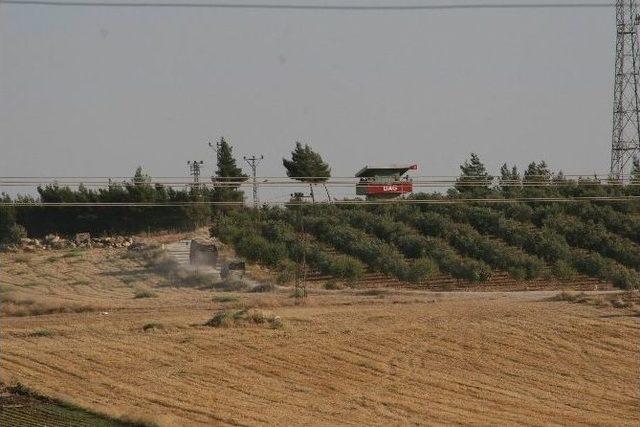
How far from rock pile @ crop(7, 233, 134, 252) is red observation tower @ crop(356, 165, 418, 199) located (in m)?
21.0

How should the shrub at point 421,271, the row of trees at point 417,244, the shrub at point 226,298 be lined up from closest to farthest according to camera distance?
the shrub at point 226,298
the shrub at point 421,271
the row of trees at point 417,244

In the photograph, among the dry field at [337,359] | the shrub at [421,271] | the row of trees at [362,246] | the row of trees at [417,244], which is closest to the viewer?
the dry field at [337,359]

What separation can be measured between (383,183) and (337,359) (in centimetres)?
707

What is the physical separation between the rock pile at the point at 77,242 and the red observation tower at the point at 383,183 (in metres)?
21.0

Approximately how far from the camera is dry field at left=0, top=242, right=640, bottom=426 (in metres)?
26.1

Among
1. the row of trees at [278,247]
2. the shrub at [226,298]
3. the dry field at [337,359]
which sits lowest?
the dry field at [337,359]

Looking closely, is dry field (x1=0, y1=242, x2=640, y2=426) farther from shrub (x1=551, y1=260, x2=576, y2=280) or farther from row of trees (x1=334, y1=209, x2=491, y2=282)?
shrub (x1=551, y1=260, x2=576, y2=280)

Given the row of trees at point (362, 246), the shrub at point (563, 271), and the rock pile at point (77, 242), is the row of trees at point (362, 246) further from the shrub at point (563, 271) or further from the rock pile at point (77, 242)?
the rock pile at point (77, 242)

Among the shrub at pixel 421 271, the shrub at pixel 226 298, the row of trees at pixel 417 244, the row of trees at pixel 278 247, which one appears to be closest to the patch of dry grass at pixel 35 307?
the shrub at pixel 226 298

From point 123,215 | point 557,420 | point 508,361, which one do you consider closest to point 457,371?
point 508,361

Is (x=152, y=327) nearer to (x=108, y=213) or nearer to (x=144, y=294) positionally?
(x=144, y=294)

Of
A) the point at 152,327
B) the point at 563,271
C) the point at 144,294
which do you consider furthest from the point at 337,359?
the point at 563,271

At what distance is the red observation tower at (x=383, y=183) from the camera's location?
3619 centimetres

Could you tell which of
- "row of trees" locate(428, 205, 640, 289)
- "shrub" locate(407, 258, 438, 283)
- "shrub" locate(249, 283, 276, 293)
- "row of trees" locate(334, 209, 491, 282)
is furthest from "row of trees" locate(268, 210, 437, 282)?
"shrub" locate(249, 283, 276, 293)
